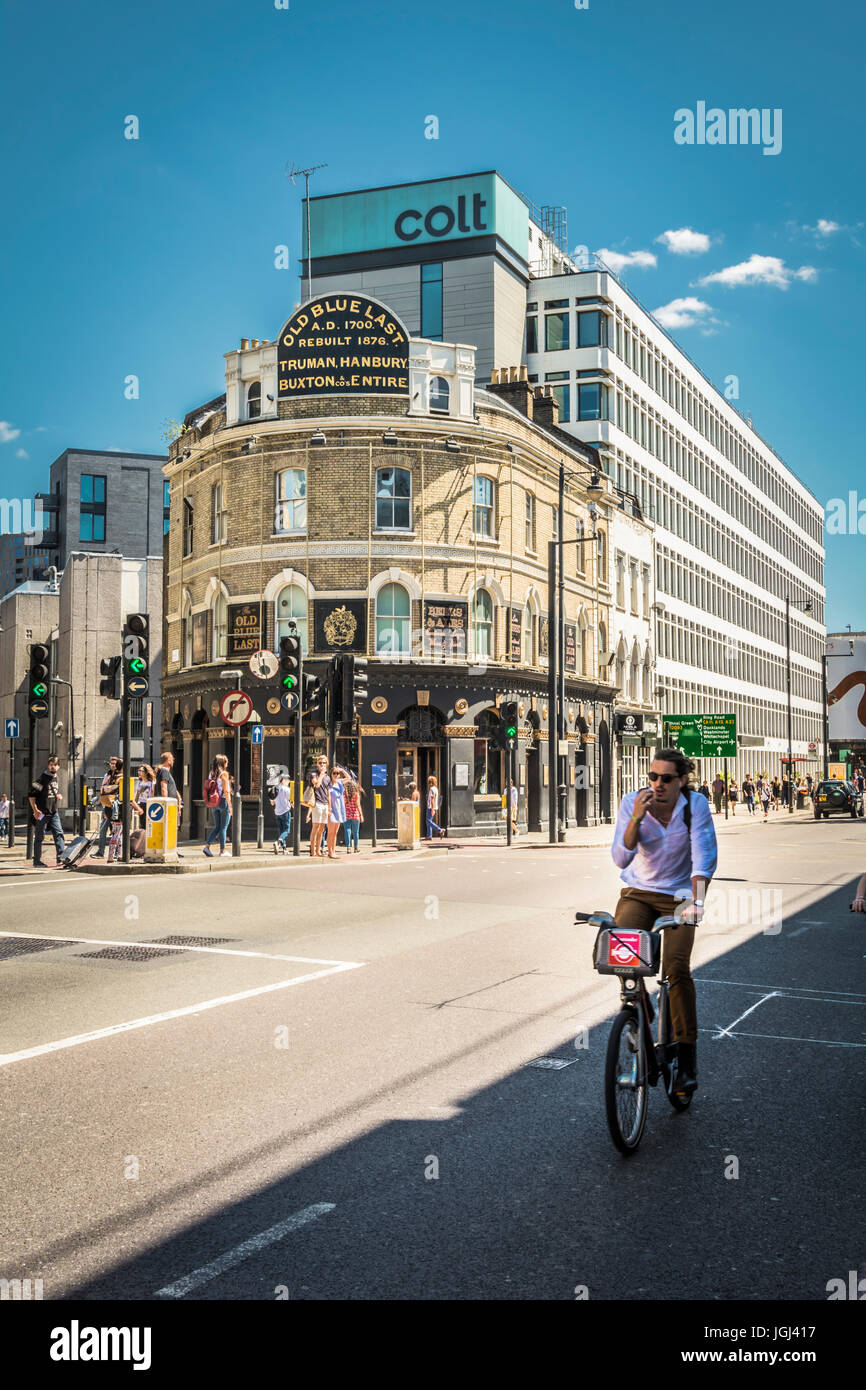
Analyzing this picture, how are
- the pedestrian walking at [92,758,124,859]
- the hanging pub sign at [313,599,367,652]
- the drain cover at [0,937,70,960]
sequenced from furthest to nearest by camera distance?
the hanging pub sign at [313,599,367,652] < the pedestrian walking at [92,758,124,859] < the drain cover at [0,937,70,960]

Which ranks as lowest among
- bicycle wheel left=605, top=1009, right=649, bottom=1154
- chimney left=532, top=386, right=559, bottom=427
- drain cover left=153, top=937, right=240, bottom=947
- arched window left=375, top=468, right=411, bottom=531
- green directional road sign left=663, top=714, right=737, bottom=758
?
drain cover left=153, top=937, right=240, bottom=947

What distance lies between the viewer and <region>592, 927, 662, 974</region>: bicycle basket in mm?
5980

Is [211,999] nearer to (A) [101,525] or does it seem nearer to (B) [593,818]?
(B) [593,818]

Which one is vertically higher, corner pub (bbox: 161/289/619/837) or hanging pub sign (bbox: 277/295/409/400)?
hanging pub sign (bbox: 277/295/409/400)

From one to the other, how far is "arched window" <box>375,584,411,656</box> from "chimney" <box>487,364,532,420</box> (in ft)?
34.5

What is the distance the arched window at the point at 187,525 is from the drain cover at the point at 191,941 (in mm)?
30191

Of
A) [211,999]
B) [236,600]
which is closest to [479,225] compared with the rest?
[236,600]

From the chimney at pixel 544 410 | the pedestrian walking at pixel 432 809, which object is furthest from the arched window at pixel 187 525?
the chimney at pixel 544 410

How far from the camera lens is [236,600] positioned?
124ft

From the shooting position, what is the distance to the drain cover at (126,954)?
37.1 feet

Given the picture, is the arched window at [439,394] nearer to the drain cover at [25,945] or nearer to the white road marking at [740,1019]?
the drain cover at [25,945]

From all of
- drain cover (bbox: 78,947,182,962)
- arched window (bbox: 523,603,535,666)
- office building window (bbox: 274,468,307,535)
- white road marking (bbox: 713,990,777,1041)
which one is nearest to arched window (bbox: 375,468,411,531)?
office building window (bbox: 274,468,307,535)

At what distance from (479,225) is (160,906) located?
49.6 metres

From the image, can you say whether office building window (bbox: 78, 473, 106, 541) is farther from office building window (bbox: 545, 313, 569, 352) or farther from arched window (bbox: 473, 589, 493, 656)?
arched window (bbox: 473, 589, 493, 656)
